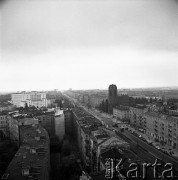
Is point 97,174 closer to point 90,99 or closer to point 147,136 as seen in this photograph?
point 147,136

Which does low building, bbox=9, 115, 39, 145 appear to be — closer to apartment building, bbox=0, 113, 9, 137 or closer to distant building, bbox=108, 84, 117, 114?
apartment building, bbox=0, 113, 9, 137

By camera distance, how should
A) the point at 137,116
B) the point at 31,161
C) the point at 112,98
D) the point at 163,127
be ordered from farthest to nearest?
the point at 112,98, the point at 137,116, the point at 163,127, the point at 31,161

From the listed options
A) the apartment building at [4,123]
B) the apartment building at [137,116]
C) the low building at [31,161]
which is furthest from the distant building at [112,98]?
the low building at [31,161]

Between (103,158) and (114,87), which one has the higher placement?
(114,87)

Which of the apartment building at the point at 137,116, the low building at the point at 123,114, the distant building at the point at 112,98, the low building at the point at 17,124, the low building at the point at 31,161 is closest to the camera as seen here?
the low building at the point at 31,161

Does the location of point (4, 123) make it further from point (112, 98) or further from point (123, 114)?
point (112, 98)

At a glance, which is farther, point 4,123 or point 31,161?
point 4,123

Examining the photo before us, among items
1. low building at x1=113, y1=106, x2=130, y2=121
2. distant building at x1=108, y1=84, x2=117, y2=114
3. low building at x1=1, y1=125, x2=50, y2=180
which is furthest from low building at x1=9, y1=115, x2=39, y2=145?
distant building at x1=108, y1=84, x2=117, y2=114

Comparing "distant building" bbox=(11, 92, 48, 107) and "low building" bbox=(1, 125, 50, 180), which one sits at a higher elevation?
"distant building" bbox=(11, 92, 48, 107)

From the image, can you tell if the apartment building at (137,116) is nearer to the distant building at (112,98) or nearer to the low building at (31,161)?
the distant building at (112,98)

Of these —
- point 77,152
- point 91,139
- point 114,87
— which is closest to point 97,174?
point 91,139

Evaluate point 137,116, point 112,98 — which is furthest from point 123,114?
point 112,98
